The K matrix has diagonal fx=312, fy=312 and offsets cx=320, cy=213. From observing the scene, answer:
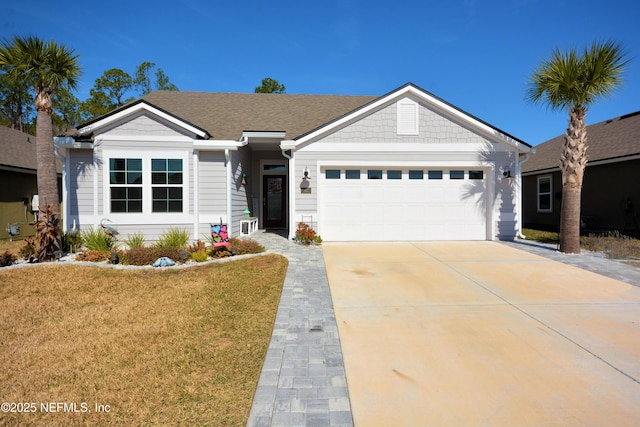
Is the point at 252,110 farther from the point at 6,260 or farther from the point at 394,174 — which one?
the point at 6,260

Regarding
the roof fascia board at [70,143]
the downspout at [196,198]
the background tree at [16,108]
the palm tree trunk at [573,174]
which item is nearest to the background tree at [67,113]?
the background tree at [16,108]

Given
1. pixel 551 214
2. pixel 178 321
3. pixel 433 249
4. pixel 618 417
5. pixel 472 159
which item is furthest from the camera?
pixel 551 214

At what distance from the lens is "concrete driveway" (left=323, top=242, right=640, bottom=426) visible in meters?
2.68

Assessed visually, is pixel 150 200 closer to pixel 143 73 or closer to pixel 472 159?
pixel 472 159

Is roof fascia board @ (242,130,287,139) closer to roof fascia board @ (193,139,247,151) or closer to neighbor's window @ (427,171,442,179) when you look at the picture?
roof fascia board @ (193,139,247,151)

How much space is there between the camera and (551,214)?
15695mm

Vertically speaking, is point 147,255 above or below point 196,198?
below

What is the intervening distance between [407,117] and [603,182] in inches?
377

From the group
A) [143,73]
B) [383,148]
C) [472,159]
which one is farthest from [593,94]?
[143,73]

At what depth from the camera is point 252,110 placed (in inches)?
546

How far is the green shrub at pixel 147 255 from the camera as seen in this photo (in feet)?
25.2

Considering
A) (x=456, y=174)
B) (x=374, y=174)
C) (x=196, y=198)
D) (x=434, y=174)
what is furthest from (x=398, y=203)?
(x=196, y=198)

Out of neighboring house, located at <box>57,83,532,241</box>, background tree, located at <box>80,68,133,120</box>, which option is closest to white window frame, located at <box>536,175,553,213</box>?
neighboring house, located at <box>57,83,532,241</box>

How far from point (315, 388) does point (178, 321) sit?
2.53 meters
